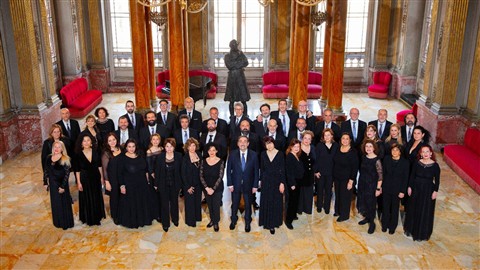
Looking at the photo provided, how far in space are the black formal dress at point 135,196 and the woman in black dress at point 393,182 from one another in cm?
340

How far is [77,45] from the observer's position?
53.0 feet

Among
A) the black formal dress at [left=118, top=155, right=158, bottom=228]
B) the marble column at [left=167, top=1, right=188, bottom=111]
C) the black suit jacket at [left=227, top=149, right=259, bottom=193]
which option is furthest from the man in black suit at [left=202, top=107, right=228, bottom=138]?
the marble column at [left=167, top=1, right=188, bottom=111]

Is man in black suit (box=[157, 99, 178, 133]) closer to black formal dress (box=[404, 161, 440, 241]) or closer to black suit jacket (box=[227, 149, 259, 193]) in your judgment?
black suit jacket (box=[227, 149, 259, 193])

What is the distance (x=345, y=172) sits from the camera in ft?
25.1

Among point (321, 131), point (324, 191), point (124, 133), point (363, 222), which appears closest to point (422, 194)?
point (363, 222)

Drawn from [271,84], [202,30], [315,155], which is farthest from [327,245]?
[202,30]

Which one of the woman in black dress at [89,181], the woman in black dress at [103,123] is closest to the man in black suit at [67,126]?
the woman in black dress at [103,123]

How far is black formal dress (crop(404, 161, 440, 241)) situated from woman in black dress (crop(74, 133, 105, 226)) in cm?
455

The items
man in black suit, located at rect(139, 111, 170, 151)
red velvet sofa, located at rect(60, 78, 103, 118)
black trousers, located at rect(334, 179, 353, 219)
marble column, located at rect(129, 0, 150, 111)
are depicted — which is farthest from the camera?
red velvet sofa, located at rect(60, 78, 103, 118)

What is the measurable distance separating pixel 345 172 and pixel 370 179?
1.30ft

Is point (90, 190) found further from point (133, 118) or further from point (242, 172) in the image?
point (242, 172)

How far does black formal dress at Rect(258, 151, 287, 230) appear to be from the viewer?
7.28 metres

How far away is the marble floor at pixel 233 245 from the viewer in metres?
6.91

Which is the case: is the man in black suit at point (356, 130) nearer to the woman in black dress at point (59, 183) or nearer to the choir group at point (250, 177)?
the choir group at point (250, 177)
